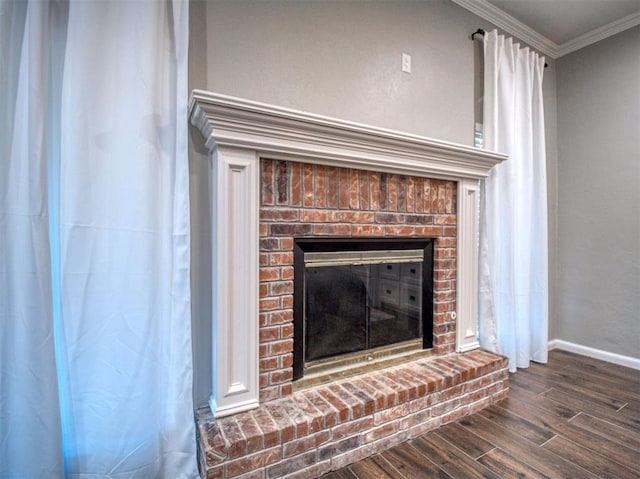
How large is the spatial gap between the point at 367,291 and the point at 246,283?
2.51 ft

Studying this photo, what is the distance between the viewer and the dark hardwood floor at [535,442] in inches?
55.8

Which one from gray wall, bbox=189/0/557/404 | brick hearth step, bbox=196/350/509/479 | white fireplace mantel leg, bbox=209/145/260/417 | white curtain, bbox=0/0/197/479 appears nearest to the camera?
white curtain, bbox=0/0/197/479

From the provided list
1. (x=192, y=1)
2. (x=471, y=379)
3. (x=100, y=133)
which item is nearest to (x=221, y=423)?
(x=100, y=133)

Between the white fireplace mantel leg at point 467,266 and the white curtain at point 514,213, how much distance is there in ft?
0.46

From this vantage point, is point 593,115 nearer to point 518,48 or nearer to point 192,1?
point 518,48

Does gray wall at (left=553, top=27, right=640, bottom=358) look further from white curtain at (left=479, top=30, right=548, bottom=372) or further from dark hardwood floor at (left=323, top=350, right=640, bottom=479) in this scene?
dark hardwood floor at (left=323, top=350, right=640, bottom=479)

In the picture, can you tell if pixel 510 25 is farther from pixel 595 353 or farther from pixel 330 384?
pixel 330 384

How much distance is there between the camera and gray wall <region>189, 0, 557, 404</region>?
4.88ft

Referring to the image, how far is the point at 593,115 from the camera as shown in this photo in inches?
107

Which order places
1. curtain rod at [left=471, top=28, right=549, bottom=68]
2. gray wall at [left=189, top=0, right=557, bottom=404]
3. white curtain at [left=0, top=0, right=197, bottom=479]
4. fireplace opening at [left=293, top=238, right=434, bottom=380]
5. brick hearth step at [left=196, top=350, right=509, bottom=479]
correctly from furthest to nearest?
curtain rod at [left=471, top=28, right=549, bottom=68] < fireplace opening at [left=293, top=238, right=434, bottom=380] < gray wall at [left=189, top=0, right=557, bottom=404] < brick hearth step at [left=196, top=350, right=509, bottom=479] < white curtain at [left=0, top=0, right=197, bottom=479]

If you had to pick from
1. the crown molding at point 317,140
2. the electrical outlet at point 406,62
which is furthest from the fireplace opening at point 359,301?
the electrical outlet at point 406,62

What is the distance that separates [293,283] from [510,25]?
253 cm

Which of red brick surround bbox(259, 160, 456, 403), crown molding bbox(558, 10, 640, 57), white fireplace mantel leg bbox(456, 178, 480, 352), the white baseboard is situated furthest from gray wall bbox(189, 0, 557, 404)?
the white baseboard

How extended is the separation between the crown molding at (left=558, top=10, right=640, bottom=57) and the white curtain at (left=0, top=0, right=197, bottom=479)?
3070 millimetres
